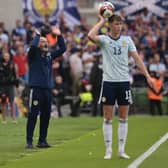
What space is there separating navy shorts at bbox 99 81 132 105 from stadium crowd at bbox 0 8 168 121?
12603 millimetres

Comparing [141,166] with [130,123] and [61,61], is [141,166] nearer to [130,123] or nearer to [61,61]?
[130,123]

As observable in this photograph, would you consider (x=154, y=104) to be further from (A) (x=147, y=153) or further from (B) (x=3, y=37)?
(A) (x=147, y=153)

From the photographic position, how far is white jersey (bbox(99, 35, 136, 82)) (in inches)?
493

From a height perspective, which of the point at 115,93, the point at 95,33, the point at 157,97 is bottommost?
the point at 157,97

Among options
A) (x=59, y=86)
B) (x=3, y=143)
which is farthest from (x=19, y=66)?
(x=3, y=143)

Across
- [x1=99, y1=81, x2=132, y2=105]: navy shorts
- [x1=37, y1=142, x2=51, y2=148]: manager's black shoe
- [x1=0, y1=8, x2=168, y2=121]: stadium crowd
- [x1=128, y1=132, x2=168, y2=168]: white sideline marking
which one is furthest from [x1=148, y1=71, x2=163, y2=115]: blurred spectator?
[x1=99, y1=81, x2=132, y2=105]: navy shorts

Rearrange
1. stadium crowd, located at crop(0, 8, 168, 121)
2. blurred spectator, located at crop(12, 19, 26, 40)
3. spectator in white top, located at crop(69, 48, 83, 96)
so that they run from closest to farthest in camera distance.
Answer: stadium crowd, located at crop(0, 8, 168, 121), spectator in white top, located at crop(69, 48, 83, 96), blurred spectator, located at crop(12, 19, 26, 40)

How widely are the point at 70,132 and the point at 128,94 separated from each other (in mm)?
6043

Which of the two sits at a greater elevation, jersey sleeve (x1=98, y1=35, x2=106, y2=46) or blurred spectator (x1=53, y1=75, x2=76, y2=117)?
jersey sleeve (x1=98, y1=35, x2=106, y2=46)

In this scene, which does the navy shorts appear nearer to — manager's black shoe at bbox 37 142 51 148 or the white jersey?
the white jersey

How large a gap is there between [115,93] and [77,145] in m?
2.84

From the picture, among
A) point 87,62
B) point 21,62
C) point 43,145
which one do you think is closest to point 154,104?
point 87,62

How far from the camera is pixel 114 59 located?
41.1 feet

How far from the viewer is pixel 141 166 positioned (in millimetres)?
11586
